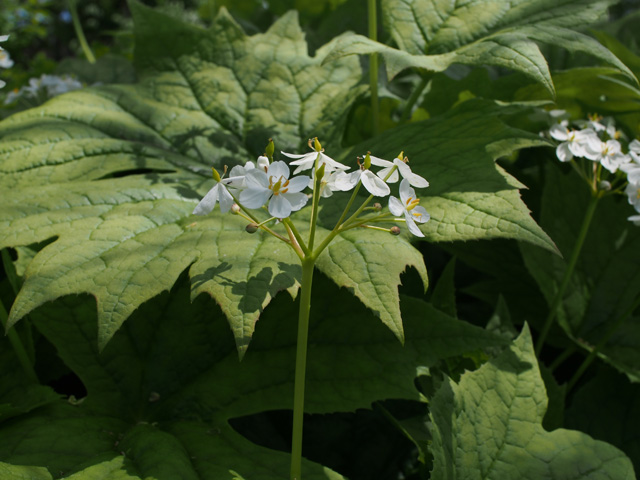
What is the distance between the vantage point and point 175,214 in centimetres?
137

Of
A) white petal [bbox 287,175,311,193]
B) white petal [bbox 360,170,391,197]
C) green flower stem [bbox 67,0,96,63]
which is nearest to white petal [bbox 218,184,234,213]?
white petal [bbox 287,175,311,193]

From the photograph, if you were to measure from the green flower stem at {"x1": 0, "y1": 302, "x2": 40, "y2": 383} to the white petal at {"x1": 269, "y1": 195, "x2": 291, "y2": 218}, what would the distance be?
→ 0.73m

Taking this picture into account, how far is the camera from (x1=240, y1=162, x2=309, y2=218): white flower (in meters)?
0.94

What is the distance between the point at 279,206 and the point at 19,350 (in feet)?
2.53

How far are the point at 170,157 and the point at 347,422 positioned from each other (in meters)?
0.86

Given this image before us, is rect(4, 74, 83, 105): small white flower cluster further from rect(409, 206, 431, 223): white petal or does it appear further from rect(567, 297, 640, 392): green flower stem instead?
rect(567, 297, 640, 392): green flower stem

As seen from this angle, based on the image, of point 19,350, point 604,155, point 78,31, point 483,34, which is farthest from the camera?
point 78,31

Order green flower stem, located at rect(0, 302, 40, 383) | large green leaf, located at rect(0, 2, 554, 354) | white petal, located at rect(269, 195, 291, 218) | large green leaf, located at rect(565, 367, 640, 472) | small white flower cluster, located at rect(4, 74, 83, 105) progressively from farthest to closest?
small white flower cluster, located at rect(4, 74, 83, 105) → large green leaf, located at rect(565, 367, 640, 472) → green flower stem, located at rect(0, 302, 40, 383) → large green leaf, located at rect(0, 2, 554, 354) → white petal, located at rect(269, 195, 291, 218)

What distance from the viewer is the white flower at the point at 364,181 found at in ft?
3.22

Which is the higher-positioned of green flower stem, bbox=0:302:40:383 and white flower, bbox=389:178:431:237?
white flower, bbox=389:178:431:237

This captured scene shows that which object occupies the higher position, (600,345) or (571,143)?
(571,143)

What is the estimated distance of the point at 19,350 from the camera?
131 centimetres

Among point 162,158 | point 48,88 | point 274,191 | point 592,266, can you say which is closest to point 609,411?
point 592,266

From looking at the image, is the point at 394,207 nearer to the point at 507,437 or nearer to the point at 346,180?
the point at 346,180
